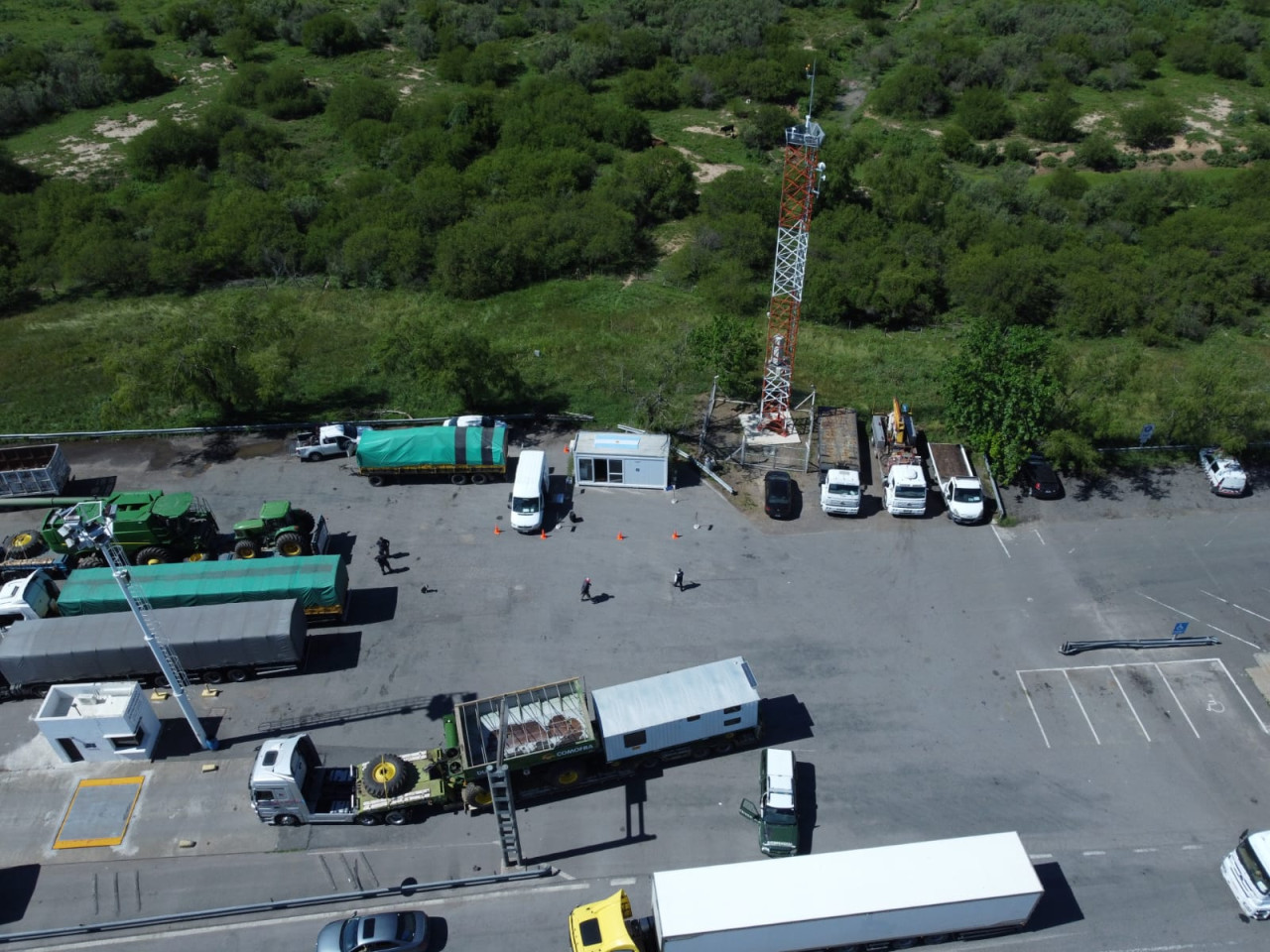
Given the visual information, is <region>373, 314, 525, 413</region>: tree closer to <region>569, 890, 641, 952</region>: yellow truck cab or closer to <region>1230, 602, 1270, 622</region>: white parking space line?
<region>569, 890, 641, 952</region>: yellow truck cab

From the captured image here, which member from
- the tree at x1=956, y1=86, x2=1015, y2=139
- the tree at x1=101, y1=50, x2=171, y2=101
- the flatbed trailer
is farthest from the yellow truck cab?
the tree at x1=101, y1=50, x2=171, y2=101

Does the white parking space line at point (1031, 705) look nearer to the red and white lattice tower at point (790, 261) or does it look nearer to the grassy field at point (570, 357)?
the grassy field at point (570, 357)

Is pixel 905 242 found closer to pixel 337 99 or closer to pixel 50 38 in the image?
pixel 337 99

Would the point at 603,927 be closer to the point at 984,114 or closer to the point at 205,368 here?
the point at 205,368

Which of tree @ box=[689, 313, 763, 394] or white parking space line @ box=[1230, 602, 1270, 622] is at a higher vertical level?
tree @ box=[689, 313, 763, 394]

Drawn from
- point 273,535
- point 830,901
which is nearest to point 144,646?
point 273,535

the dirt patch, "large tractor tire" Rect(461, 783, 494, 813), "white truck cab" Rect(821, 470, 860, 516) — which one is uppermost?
the dirt patch

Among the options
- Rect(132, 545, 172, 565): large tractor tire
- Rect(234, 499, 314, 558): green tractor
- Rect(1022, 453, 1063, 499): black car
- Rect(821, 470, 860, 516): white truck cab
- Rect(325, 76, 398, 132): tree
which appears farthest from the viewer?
Rect(325, 76, 398, 132): tree
